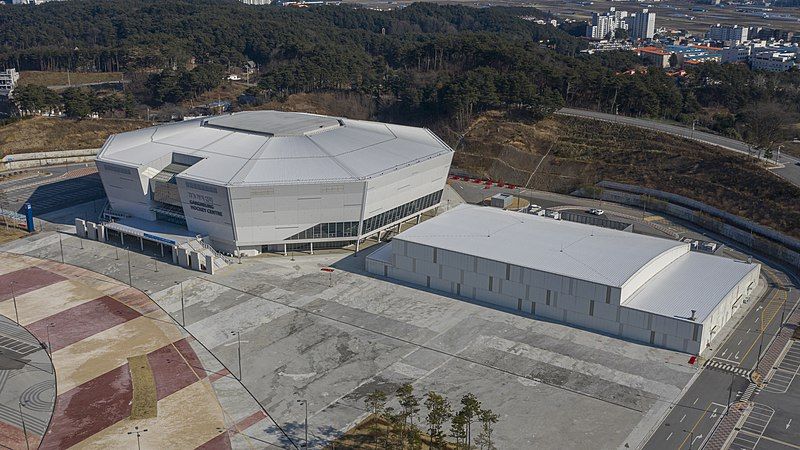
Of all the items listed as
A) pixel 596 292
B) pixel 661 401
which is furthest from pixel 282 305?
pixel 661 401

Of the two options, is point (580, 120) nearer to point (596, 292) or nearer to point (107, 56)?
point (596, 292)

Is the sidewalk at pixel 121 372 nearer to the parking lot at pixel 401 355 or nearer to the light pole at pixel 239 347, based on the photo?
the light pole at pixel 239 347

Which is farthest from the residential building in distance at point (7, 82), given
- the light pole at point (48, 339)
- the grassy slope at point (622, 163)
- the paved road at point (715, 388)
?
the paved road at point (715, 388)

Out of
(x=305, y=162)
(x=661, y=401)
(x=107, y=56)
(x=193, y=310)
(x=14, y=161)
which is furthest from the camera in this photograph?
(x=107, y=56)

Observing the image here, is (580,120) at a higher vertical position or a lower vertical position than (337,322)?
higher

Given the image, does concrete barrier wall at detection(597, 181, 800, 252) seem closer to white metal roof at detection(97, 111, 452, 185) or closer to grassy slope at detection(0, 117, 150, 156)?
white metal roof at detection(97, 111, 452, 185)

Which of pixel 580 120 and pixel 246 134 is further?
pixel 580 120

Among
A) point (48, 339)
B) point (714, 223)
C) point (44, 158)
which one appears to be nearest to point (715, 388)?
point (714, 223)
